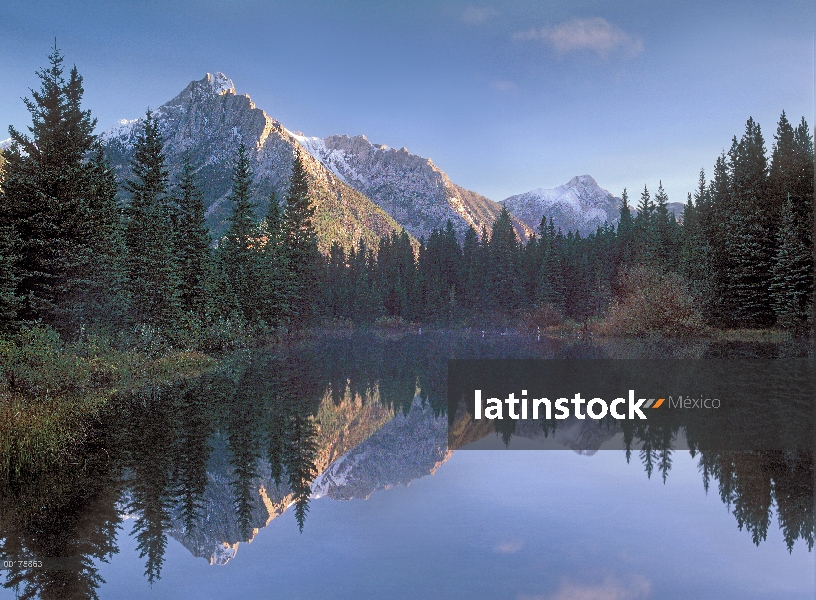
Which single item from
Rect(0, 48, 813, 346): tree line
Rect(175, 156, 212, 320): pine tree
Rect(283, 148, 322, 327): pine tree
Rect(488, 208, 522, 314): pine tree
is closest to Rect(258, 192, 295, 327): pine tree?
Rect(0, 48, 813, 346): tree line

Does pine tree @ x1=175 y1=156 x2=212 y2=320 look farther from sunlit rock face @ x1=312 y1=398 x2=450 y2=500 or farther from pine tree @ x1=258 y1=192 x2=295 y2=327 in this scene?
sunlit rock face @ x1=312 y1=398 x2=450 y2=500

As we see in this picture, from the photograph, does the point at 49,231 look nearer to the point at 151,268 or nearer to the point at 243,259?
the point at 151,268

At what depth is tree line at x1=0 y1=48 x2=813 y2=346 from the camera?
26984 mm

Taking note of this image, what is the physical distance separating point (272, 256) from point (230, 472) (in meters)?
48.2

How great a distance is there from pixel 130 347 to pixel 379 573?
82.3 ft

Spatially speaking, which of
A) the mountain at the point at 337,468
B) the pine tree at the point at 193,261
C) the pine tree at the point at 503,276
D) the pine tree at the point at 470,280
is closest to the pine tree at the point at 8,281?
the mountain at the point at 337,468

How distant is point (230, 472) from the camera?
40.4 ft

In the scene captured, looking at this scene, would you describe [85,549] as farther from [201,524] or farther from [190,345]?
[190,345]

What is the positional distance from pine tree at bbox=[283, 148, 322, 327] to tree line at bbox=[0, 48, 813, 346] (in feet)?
0.85

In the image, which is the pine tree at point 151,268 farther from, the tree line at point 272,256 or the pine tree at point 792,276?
the pine tree at point 792,276

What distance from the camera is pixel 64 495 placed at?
35.3 ft

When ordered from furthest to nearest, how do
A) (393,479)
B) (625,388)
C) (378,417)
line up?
(625,388), (378,417), (393,479)

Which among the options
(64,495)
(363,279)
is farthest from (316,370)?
(363,279)

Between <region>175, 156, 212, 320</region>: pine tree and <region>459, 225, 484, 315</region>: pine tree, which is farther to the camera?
<region>459, 225, 484, 315</region>: pine tree
